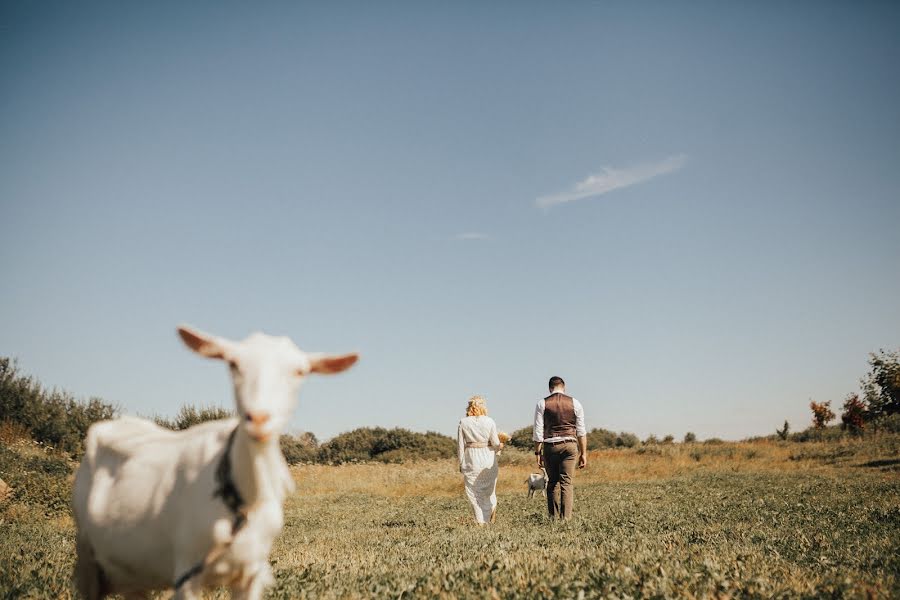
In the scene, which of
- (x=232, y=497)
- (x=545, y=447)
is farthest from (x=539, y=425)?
(x=232, y=497)

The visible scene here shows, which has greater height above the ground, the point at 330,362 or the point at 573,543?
the point at 330,362

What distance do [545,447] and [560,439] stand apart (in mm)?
427

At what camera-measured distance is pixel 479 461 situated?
12.6 m

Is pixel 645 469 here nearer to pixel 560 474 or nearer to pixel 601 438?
pixel 560 474

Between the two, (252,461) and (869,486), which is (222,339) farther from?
(869,486)

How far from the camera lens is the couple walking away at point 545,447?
11680 mm

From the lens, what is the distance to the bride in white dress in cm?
1262

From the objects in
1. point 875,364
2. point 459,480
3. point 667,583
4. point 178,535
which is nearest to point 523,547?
point 667,583

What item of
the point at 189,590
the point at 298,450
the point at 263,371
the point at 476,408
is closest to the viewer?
the point at 263,371

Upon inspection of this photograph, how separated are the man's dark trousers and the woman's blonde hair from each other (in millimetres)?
1703

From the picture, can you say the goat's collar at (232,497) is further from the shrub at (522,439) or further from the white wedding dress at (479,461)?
the shrub at (522,439)

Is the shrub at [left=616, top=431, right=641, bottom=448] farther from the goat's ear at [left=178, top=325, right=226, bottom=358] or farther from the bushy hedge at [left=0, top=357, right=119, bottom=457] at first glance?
the goat's ear at [left=178, top=325, right=226, bottom=358]

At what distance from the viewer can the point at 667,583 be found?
5324 millimetres

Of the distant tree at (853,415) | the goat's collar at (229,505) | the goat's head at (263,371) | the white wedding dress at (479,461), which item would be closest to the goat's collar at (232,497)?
the goat's collar at (229,505)
